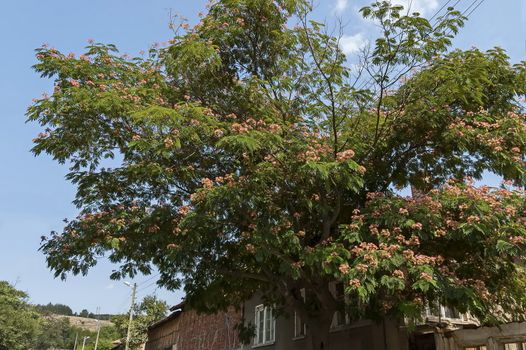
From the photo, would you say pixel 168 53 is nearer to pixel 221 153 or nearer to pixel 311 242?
pixel 221 153

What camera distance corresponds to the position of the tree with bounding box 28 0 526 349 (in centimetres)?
973

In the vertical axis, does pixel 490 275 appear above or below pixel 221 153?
below

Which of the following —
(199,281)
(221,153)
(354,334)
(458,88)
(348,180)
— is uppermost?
(458,88)

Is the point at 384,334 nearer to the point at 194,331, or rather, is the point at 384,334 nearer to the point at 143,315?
the point at 194,331

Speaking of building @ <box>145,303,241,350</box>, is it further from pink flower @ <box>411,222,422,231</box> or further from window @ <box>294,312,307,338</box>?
pink flower @ <box>411,222,422,231</box>

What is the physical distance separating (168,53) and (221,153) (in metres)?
2.82

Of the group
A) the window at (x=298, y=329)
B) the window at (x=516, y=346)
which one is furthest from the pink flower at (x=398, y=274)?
the window at (x=298, y=329)

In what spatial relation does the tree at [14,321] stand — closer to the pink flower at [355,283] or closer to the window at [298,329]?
the window at [298,329]

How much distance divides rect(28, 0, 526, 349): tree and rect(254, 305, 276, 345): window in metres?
8.34

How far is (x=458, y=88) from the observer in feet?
34.6

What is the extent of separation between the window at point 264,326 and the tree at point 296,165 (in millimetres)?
8344

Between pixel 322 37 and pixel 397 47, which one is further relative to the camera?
pixel 322 37

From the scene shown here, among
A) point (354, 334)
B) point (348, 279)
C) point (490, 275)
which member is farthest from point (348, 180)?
point (354, 334)

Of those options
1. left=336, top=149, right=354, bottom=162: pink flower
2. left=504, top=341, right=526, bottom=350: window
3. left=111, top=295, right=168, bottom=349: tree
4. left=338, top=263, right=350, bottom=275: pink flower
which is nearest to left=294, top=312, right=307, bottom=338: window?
left=504, top=341, right=526, bottom=350: window
